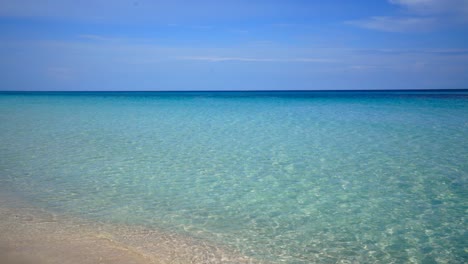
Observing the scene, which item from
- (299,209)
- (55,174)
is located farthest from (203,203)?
(55,174)

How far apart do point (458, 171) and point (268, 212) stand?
14.7 feet

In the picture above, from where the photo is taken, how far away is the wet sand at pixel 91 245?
3.40 m

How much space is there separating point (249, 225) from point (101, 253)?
5.90 ft

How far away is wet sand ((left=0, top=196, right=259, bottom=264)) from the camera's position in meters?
3.40

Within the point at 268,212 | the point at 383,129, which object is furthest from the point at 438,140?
the point at 268,212

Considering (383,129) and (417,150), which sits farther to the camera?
(383,129)

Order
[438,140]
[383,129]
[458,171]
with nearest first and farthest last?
1. [458,171]
2. [438,140]
3. [383,129]

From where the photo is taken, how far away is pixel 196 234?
411cm

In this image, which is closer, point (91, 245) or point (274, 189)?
point (91, 245)

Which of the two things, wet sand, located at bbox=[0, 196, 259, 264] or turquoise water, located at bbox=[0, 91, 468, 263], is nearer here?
wet sand, located at bbox=[0, 196, 259, 264]

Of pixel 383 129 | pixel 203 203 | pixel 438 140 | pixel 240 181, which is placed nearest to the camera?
pixel 203 203

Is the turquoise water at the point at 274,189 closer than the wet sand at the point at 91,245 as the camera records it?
No

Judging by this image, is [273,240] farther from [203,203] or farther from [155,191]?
[155,191]

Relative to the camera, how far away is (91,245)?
12.1 ft
